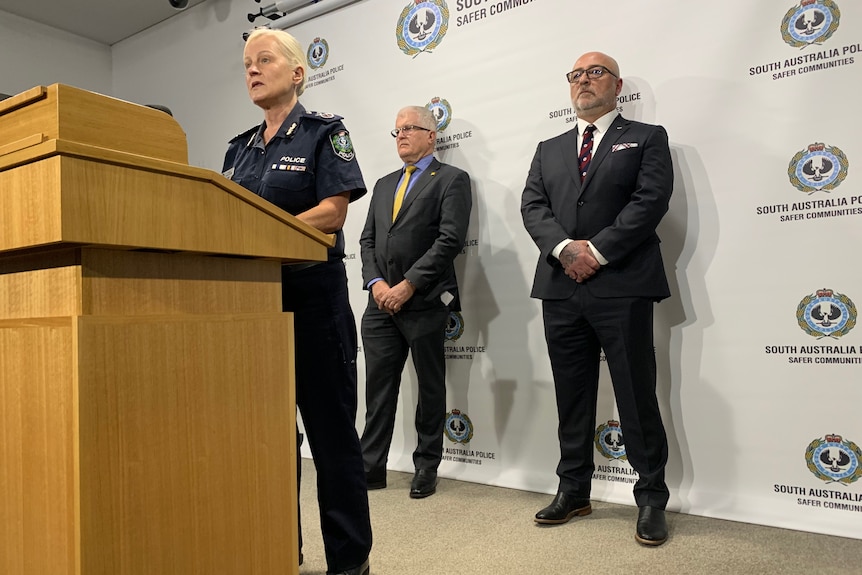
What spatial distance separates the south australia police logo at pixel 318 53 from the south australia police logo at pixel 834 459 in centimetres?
324

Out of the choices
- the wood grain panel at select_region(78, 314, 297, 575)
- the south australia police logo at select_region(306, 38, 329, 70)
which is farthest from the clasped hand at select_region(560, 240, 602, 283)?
the south australia police logo at select_region(306, 38, 329, 70)

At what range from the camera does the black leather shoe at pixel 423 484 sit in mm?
2959

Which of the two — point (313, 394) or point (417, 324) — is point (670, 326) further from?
point (313, 394)

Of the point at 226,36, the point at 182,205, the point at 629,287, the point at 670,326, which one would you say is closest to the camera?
→ the point at 182,205

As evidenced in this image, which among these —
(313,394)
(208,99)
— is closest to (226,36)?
(208,99)

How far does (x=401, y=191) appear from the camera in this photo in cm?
332

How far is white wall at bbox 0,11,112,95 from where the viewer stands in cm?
479

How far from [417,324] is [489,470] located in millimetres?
805

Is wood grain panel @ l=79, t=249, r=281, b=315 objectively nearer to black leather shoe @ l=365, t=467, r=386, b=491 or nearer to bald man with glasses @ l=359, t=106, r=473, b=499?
bald man with glasses @ l=359, t=106, r=473, b=499

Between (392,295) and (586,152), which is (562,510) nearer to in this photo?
(392,295)

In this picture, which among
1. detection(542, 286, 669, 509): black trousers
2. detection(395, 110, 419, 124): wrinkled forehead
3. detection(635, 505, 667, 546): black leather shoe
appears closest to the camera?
detection(635, 505, 667, 546): black leather shoe

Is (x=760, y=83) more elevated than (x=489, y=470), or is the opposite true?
(x=760, y=83)

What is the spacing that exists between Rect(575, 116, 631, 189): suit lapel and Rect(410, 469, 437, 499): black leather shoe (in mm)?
1435

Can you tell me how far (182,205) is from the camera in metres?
0.96
